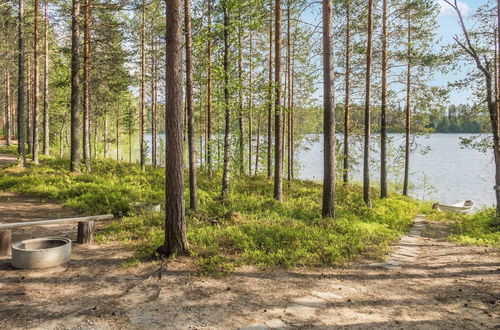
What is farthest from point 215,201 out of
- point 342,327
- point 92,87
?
point 92,87

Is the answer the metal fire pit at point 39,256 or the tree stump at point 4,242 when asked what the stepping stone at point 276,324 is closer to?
the metal fire pit at point 39,256

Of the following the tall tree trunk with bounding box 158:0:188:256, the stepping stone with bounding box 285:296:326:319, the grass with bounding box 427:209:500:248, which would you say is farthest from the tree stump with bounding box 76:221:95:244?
the grass with bounding box 427:209:500:248

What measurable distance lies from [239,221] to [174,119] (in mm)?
4536

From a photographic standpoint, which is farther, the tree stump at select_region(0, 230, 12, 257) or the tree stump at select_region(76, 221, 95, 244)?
the tree stump at select_region(76, 221, 95, 244)

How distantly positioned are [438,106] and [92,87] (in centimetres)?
2056

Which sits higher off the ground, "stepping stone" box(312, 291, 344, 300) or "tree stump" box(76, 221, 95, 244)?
"tree stump" box(76, 221, 95, 244)

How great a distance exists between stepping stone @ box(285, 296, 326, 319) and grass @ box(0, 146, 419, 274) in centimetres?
158

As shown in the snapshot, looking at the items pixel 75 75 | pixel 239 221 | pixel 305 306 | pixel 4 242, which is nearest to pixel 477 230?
pixel 239 221

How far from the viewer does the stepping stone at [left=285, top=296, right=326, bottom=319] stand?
16.3ft

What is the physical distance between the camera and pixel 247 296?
555cm

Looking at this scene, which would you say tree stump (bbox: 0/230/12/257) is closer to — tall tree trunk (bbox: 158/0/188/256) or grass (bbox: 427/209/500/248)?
tall tree trunk (bbox: 158/0/188/256)

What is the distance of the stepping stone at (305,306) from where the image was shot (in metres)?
4.97

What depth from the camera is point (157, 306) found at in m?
5.11

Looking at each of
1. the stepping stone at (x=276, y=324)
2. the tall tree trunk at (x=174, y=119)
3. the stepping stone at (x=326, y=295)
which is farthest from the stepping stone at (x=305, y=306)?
→ the tall tree trunk at (x=174, y=119)
